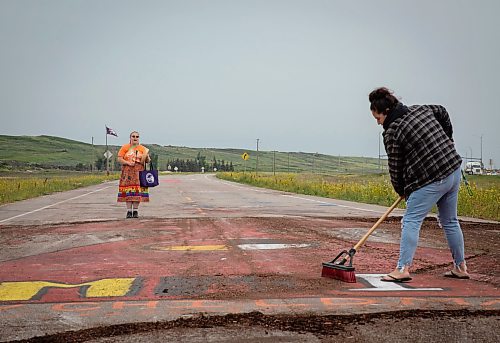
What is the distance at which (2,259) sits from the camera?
7.40 m

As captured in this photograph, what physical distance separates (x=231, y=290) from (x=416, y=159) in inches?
86.0

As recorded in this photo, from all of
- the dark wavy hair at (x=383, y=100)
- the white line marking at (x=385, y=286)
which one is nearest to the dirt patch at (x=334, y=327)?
the white line marking at (x=385, y=286)

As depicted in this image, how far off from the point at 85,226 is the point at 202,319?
7796 millimetres

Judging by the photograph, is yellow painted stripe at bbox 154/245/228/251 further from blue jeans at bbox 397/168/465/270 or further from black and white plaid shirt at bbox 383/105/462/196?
black and white plaid shirt at bbox 383/105/462/196

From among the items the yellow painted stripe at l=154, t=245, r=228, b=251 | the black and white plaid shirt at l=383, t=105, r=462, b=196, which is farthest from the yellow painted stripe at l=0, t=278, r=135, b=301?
the black and white plaid shirt at l=383, t=105, r=462, b=196

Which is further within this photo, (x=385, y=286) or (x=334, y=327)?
(x=385, y=286)

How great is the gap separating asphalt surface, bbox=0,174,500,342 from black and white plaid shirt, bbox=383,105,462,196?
1.03 meters

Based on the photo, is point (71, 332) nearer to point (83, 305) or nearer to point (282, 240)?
point (83, 305)

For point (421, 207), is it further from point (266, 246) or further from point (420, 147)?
point (266, 246)

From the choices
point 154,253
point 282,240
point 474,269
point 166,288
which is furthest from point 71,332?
point 282,240

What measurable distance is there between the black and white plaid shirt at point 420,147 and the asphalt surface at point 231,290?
1033 millimetres

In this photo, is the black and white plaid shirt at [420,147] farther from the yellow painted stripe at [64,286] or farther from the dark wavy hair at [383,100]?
the yellow painted stripe at [64,286]

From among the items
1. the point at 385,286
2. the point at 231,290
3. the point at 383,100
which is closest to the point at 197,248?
the point at 231,290

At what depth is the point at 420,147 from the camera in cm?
589
